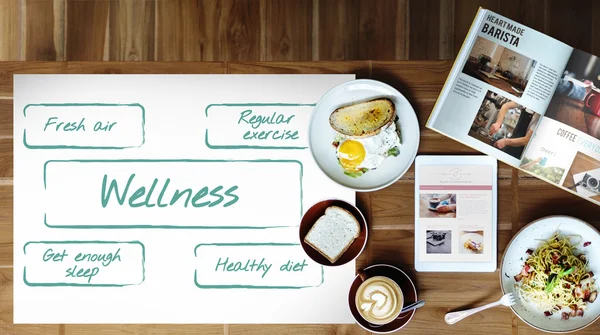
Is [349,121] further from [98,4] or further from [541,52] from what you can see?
[98,4]

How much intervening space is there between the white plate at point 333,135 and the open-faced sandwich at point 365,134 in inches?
0.5

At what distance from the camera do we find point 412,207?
1125 mm

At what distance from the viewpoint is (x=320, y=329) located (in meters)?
1.13

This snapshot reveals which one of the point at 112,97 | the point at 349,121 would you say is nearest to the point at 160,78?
the point at 112,97

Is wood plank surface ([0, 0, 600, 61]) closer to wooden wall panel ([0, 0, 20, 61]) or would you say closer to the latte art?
wooden wall panel ([0, 0, 20, 61])

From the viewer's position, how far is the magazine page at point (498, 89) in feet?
3.60

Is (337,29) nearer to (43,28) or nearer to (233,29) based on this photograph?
(233,29)

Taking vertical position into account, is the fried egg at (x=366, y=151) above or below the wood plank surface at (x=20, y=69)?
below

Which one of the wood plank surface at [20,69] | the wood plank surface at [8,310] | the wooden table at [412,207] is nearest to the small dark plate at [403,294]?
the wooden table at [412,207]

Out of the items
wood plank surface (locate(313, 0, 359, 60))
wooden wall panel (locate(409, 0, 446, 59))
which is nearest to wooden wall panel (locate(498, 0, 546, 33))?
wooden wall panel (locate(409, 0, 446, 59))

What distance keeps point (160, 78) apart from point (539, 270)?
100 cm

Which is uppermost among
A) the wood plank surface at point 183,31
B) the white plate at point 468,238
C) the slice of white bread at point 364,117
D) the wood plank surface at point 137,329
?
the wood plank surface at point 183,31

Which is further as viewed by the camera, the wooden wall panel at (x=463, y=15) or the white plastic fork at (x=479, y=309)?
the wooden wall panel at (x=463, y=15)

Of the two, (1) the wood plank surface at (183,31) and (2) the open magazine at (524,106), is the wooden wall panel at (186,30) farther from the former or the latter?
(2) the open magazine at (524,106)
